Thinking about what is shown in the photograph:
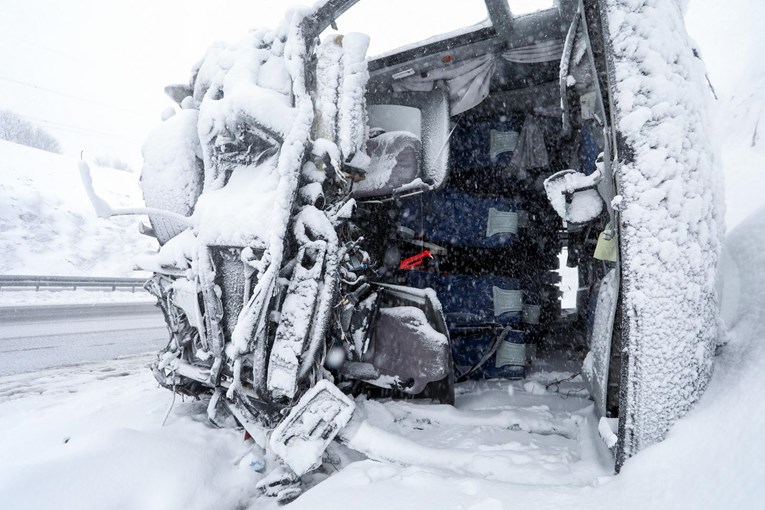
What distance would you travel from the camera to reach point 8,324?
7957 mm

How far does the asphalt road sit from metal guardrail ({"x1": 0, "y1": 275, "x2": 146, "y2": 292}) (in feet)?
6.11

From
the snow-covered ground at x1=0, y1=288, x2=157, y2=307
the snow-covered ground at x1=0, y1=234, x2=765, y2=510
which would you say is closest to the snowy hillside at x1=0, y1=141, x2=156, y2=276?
the snow-covered ground at x1=0, y1=288, x2=157, y2=307

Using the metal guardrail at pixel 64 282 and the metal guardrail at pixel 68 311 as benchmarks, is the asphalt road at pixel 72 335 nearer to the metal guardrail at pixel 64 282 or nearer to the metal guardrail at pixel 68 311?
the metal guardrail at pixel 68 311

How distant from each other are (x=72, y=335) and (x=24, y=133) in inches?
1349

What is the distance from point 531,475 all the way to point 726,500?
74 centimetres

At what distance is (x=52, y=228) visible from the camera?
17.4 m

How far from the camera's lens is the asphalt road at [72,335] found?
5383 mm

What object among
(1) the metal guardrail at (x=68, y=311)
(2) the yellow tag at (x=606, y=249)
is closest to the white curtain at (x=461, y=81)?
(2) the yellow tag at (x=606, y=249)

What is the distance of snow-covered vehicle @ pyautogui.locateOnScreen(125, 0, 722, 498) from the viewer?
1143 mm

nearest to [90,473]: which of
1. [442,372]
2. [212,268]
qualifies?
[212,268]

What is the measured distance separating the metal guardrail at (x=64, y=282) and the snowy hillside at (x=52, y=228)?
10.9 ft

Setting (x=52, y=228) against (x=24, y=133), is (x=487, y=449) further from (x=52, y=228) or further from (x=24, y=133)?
(x=24, y=133)

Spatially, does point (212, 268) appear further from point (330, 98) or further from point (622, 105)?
point (622, 105)

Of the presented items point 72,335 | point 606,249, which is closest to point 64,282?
point 72,335
